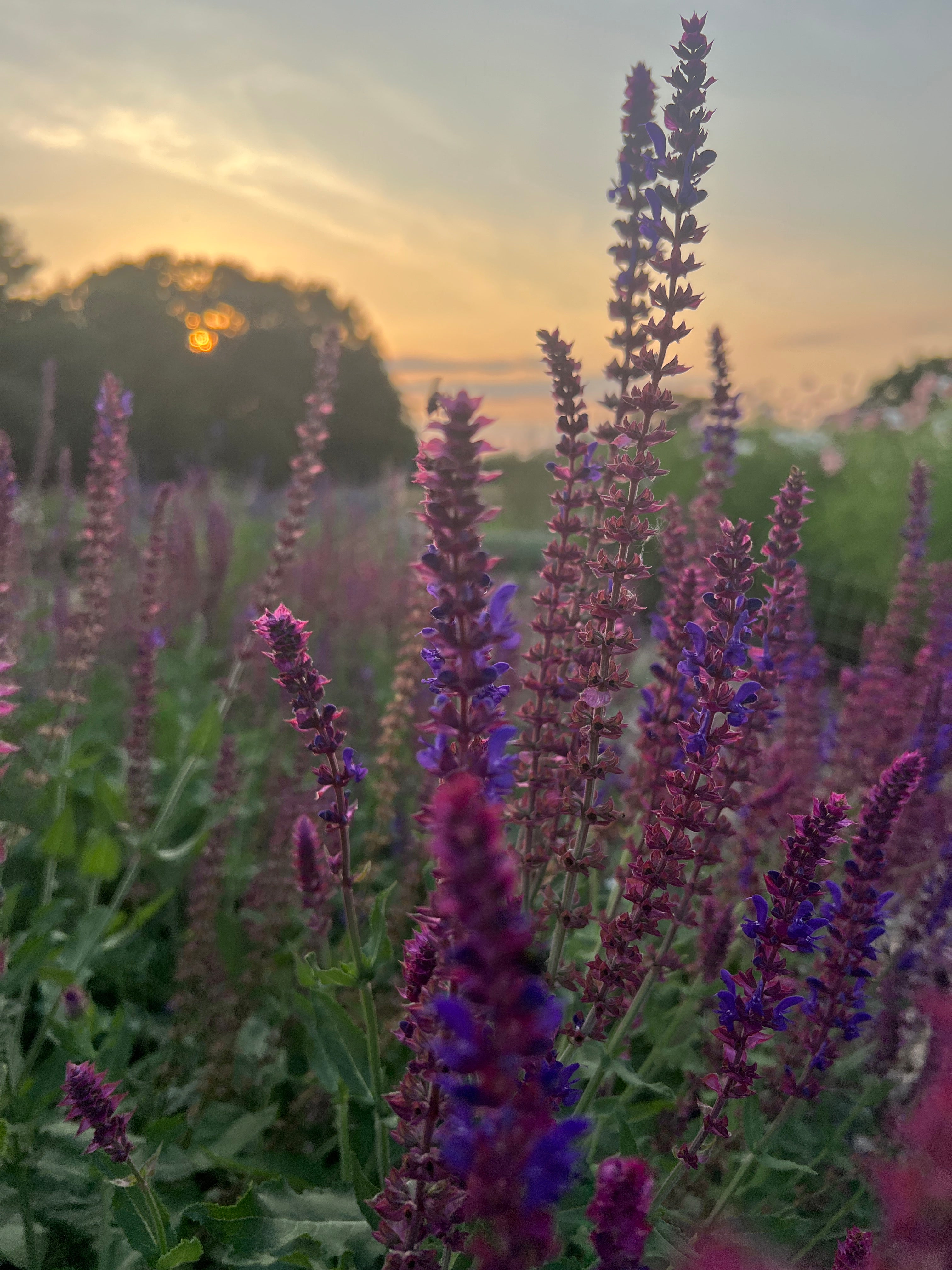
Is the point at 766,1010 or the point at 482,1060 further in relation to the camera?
the point at 766,1010

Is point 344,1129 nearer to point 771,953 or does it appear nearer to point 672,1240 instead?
point 672,1240

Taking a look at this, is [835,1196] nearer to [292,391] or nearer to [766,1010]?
[766,1010]

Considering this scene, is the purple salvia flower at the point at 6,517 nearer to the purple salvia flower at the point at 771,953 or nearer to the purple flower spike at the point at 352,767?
the purple flower spike at the point at 352,767

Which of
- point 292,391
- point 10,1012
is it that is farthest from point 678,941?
point 292,391

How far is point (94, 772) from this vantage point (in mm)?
3613

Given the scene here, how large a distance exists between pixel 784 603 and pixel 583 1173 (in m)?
1.30

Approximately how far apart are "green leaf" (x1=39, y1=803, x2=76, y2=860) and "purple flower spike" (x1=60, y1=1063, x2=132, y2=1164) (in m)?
1.74

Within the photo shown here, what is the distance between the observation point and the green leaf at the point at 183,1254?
5.17 ft

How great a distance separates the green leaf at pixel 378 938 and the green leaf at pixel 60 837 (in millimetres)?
1661

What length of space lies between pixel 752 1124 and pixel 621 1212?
1.29 metres

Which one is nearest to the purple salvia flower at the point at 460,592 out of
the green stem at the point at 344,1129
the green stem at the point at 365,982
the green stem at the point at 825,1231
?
the green stem at the point at 365,982

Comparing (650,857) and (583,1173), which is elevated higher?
(650,857)

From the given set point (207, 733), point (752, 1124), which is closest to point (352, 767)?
point (752, 1124)

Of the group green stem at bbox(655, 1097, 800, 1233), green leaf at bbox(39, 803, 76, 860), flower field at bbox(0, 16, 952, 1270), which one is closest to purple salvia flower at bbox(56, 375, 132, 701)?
flower field at bbox(0, 16, 952, 1270)
